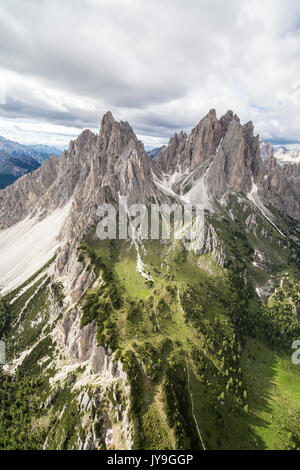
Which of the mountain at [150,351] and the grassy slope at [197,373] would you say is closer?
the grassy slope at [197,373]

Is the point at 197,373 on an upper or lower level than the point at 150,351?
lower

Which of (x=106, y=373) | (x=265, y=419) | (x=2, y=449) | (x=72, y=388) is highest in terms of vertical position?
(x=106, y=373)

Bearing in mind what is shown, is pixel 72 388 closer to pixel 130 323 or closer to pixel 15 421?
pixel 15 421

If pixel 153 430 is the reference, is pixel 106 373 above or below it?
below

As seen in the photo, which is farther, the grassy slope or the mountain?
the mountain

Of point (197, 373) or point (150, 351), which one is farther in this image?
point (197, 373)
